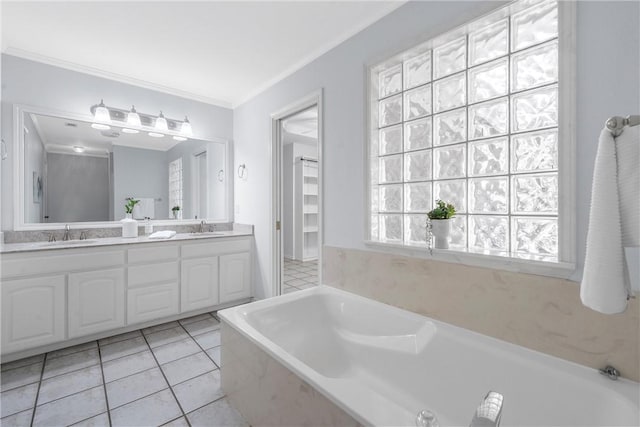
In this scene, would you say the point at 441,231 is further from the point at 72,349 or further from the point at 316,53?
the point at 72,349

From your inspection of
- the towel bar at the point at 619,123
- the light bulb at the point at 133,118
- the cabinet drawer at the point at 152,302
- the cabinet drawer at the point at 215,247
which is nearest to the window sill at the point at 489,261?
the towel bar at the point at 619,123

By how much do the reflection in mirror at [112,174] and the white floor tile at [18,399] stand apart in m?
1.35

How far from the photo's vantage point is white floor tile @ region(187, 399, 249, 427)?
4.93 ft

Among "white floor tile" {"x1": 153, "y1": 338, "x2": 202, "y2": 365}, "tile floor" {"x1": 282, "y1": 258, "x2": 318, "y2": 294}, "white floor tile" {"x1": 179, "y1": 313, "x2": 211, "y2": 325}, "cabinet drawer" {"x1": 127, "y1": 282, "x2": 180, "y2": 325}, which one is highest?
"cabinet drawer" {"x1": 127, "y1": 282, "x2": 180, "y2": 325}

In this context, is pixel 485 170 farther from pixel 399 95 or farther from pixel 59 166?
pixel 59 166

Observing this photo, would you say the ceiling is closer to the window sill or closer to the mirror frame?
the mirror frame

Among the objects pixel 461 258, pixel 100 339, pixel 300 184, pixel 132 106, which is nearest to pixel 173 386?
pixel 100 339

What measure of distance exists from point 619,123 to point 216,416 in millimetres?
2063

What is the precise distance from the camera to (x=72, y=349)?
2250 mm

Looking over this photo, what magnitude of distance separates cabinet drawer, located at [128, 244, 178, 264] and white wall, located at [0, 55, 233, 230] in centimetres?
94

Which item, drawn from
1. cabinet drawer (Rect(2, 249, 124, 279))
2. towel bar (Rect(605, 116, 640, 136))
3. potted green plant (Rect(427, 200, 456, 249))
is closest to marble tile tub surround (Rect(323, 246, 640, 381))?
potted green plant (Rect(427, 200, 456, 249))

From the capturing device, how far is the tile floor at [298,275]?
3.83 m

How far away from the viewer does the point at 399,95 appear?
1.91 metres

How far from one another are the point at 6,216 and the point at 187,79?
1.90 metres
